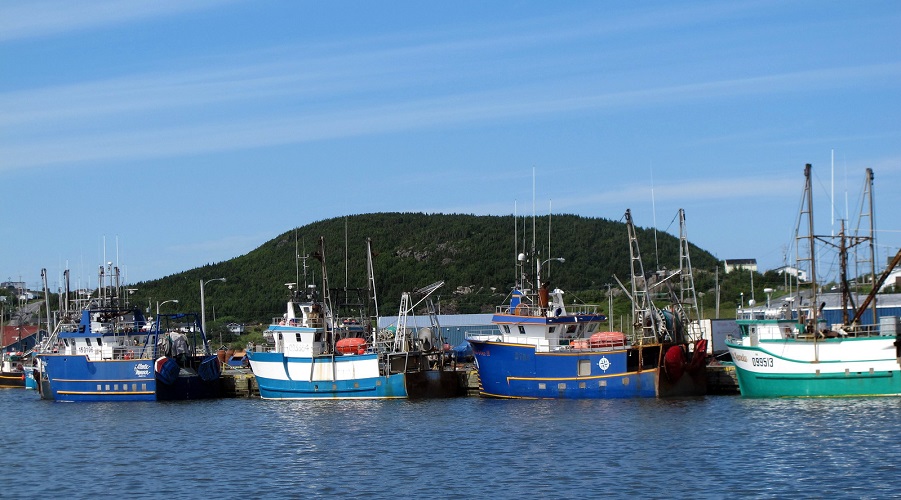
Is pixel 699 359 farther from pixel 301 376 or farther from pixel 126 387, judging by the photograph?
pixel 126 387

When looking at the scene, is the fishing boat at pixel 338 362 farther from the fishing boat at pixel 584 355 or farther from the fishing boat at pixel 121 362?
the fishing boat at pixel 121 362

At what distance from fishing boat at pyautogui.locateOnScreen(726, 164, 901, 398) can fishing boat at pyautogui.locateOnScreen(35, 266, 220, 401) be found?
32.7 m

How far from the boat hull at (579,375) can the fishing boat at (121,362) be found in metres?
19.2

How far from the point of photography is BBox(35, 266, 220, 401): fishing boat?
6938cm

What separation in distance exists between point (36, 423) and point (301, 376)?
557 inches

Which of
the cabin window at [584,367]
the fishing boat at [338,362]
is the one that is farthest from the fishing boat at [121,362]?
the cabin window at [584,367]

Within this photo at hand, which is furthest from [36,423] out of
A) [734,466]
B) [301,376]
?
[734,466]

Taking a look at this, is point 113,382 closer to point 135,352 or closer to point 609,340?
point 135,352

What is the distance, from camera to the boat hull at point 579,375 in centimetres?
5891

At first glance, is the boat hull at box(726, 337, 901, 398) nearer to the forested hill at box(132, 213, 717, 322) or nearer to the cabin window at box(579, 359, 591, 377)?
the cabin window at box(579, 359, 591, 377)

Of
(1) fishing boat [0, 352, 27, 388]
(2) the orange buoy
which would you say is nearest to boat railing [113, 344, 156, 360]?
(1) fishing boat [0, 352, 27, 388]

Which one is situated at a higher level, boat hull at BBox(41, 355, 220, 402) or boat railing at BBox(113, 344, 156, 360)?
boat railing at BBox(113, 344, 156, 360)

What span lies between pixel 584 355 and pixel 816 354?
449 inches

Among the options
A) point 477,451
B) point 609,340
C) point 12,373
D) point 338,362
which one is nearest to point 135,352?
point 338,362
